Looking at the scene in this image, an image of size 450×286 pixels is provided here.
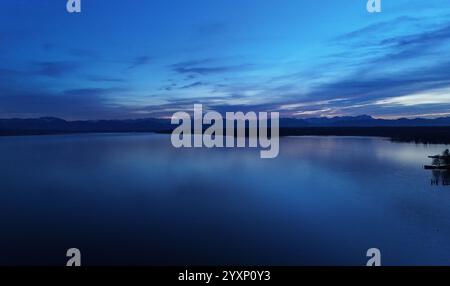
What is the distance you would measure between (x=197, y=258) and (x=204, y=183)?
7.86 meters

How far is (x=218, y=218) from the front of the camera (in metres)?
8.99

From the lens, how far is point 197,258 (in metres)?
6.32

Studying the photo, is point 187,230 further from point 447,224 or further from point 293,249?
point 447,224

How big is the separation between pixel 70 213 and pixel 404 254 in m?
7.72

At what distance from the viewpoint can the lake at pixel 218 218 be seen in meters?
6.51

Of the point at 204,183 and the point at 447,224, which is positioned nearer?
the point at 447,224

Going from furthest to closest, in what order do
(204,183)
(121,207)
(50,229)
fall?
1. (204,183)
2. (121,207)
3. (50,229)

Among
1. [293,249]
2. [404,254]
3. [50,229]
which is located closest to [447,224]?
[404,254]

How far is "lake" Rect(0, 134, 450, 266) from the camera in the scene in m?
6.51
